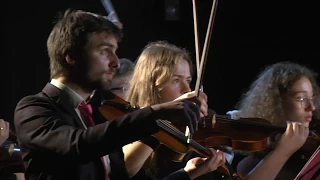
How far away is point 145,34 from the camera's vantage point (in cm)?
385

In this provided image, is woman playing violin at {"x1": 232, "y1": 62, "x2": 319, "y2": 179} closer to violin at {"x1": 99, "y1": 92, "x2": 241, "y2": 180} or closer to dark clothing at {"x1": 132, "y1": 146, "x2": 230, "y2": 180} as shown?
dark clothing at {"x1": 132, "y1": 146, "x2": 230, "y2": 180}

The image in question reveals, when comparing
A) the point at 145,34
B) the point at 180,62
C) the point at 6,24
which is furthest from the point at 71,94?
the point at 145,34

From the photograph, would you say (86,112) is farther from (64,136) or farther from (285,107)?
(285,107)

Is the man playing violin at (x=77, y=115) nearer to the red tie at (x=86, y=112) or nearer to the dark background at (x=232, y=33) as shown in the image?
the red tie at (x=86, y=112)

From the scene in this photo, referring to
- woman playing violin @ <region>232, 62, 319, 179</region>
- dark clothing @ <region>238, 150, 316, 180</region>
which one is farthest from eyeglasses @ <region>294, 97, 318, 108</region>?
dark clothing @ <region>238, 150, 316, 180</region>

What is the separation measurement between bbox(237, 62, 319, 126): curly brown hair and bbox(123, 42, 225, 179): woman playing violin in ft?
1.80

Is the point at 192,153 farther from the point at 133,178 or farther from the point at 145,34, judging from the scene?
the point at 145,34

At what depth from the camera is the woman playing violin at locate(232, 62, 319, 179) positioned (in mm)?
2316

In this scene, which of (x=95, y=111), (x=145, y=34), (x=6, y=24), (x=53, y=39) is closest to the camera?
(x=53, y=39)

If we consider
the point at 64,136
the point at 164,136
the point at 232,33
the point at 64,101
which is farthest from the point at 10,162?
the point at 232,33

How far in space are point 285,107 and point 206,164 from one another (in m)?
0.69

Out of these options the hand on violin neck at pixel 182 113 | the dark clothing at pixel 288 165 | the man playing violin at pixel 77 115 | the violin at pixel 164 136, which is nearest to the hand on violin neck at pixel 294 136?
the dark clothing at pixel 288 165

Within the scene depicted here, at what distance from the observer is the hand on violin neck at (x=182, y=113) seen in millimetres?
1260

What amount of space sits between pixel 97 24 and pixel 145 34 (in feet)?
7.16
